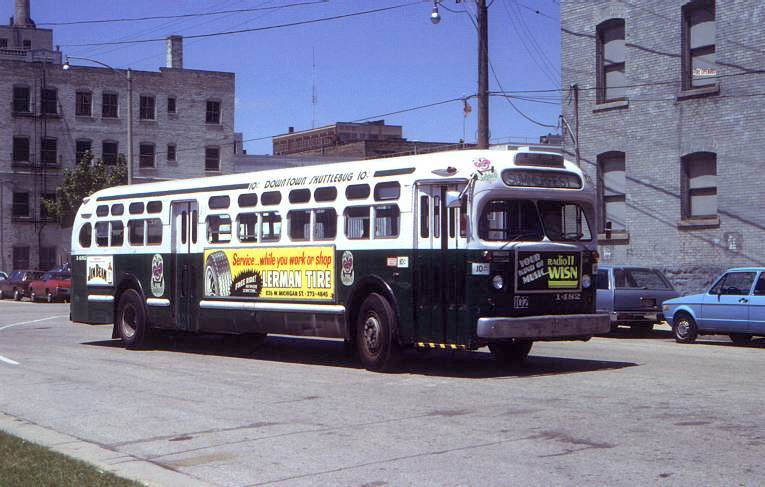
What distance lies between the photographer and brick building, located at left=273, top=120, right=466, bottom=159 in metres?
110

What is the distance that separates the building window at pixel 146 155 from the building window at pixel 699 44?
160 feet

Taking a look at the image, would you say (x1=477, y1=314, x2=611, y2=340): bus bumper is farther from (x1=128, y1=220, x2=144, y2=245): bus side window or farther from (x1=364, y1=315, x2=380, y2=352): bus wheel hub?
(x1=128, y1=220, x2=144, y2=245): bus side window

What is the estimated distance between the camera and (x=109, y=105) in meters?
71.4

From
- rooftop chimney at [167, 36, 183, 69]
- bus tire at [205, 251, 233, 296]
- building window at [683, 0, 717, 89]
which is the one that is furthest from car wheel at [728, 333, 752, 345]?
rooftop chimney at [167, 36, 183, 69]

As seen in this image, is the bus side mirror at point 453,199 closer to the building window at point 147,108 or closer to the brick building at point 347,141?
the building window at point 147,108

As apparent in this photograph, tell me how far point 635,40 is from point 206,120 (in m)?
48.3

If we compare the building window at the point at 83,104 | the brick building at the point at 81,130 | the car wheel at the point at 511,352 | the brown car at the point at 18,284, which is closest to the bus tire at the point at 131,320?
the car wheel at the point at 511,352

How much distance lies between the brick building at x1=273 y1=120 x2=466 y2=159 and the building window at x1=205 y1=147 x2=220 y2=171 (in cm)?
3403

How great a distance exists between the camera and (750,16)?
27.3 meters

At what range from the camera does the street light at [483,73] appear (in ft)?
85.9

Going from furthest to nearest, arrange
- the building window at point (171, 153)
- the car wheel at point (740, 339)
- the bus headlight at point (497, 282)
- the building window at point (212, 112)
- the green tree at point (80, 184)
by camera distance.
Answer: the building window at point (212, 112)
the building window at point (171, 153)
the green tree at point (80, 184)
the car wheel at point (740, 339)
the bus headlight at point (497, 282)

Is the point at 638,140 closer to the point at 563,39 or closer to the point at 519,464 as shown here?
the point at 563,39

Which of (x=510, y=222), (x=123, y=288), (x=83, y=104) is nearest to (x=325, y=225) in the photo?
(x=510, y=222)

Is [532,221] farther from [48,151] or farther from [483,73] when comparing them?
[48,151]
